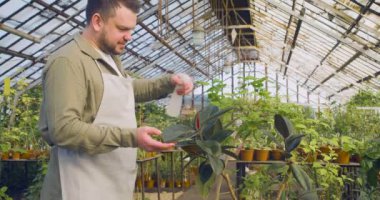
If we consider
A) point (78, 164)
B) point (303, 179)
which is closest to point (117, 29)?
point (78, 164)

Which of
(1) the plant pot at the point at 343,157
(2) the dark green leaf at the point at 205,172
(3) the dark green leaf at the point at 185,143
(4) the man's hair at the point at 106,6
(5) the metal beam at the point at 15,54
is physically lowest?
(1) the plant pot at the point at 343,157

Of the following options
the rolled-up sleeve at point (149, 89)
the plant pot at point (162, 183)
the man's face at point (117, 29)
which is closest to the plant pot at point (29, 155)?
the plant pot at point (162, 183)

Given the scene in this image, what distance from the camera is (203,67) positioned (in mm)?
19469

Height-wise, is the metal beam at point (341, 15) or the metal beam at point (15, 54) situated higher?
the metal beam at point (341, 15)

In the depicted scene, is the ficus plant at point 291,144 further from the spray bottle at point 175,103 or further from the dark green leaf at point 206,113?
the spray bottle at point 175,103

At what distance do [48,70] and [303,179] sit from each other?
0.97 m

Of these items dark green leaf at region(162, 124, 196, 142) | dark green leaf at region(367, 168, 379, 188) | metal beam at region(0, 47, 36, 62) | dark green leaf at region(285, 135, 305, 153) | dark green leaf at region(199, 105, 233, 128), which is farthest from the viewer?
metal beam at region(0, 47, 36, 62)

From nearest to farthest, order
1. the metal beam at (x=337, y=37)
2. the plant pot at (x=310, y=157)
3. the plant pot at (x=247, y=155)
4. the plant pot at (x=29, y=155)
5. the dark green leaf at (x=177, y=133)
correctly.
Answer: the dark green leaf at (x=177, y=133) < the plant pot at (x=310, y=157) < the plant pot at (x=247, y=155) < the plant pot at (x=29, y=155) < the metal beam at (x=337, y=37)

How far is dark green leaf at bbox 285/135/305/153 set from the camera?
4.99ft

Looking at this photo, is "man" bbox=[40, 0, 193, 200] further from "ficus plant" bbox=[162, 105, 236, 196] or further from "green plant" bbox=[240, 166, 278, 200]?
"green plant" bbox=[240, 166, 278, 200]

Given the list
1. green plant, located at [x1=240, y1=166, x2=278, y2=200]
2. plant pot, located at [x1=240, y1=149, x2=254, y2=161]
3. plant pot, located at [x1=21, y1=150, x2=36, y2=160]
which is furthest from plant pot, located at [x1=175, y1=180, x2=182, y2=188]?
green plant, located at [x1=240, y1=166, x2=278, y2=200]

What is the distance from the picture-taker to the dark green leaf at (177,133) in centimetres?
126

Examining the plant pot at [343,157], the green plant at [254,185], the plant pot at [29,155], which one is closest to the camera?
the green plant at [254,185]

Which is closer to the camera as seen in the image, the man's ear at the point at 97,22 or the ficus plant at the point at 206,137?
the man's ear at the point at 97,22
